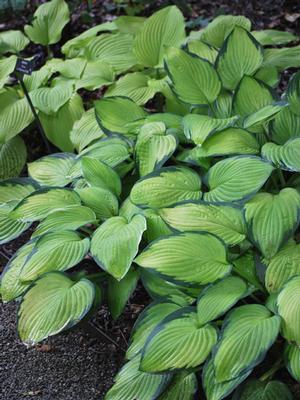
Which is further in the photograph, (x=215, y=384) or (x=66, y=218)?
(x=66, y=218)

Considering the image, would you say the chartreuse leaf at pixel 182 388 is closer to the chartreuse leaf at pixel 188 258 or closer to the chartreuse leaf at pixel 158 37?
the chartreuse leaf at pixel 188 258

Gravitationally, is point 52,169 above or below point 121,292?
above

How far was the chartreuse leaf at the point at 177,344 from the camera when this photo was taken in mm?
1482

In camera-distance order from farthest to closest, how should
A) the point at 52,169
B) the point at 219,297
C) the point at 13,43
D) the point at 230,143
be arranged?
the point at 13,43, the point at 52,169, the point at 230,143, the point at 219,297

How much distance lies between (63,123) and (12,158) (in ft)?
0.89

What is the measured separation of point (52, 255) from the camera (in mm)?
1751

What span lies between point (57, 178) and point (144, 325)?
2.31 ft

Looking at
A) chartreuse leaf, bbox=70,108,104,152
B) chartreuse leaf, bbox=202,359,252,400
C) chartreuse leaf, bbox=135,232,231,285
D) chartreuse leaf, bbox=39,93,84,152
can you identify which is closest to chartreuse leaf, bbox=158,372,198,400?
chartreuse leaf, bbox=202,359,252,400

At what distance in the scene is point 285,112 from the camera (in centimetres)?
199

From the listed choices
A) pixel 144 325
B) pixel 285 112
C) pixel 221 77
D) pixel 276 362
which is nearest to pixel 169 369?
pixel 144 325

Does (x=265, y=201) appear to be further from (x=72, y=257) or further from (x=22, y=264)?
(x=22, y=264)

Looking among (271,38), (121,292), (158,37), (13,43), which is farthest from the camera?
(13,43)

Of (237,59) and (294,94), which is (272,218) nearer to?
(294,94)

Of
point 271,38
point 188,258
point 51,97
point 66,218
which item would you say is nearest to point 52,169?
point 66,218
